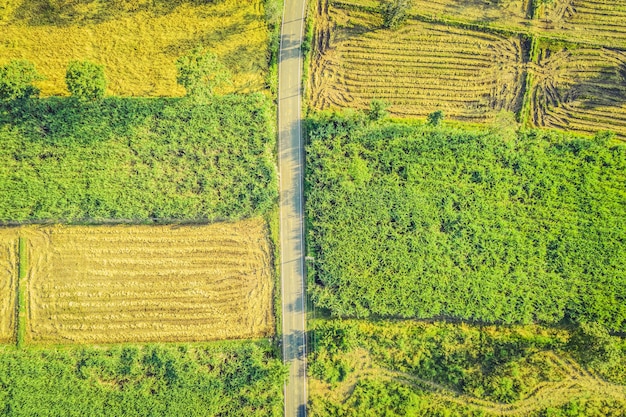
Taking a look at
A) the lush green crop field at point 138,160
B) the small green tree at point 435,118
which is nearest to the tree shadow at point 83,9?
the lush green crop field at point 138,160

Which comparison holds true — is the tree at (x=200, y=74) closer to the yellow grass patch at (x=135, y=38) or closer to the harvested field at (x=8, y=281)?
the yellow grass patch at (x=135, y=38)

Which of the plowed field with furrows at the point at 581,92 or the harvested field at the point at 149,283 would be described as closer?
the harvested field at the point at 149,283

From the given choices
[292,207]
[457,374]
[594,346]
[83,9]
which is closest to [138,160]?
[292,207]

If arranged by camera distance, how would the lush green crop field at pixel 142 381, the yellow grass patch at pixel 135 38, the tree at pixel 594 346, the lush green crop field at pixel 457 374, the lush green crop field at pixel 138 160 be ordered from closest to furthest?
the tree at pixel 594 346
the lush green crop field at pixel 142 381
the lush green crop field at pixel 457 374
the lush green crop field at pixel 138 160
the yellow grass patch at pixel 135 38

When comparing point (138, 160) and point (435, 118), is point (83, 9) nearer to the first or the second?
point (138, 160)

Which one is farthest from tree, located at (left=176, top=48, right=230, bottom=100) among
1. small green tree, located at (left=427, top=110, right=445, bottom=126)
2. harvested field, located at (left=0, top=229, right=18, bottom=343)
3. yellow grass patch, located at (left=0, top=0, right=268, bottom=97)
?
harvested field, located at (left=0, top=229, right=18, bottom=343)

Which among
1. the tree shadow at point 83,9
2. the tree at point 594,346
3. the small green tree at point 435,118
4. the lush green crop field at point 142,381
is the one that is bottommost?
the lush green crop field at point 142,381

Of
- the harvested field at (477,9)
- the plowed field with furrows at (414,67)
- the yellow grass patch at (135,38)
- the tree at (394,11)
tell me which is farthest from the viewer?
the harvested field at (477,9)

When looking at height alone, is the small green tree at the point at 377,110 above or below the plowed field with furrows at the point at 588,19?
below
